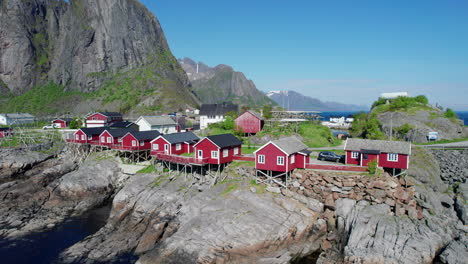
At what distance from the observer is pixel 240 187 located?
35.7 meters

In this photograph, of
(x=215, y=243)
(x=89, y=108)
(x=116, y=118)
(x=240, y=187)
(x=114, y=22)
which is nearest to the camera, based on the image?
(x=215, y=243)

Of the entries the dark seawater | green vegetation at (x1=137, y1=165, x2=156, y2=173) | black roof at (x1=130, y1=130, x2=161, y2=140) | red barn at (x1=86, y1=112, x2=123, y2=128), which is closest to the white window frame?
the dark seawater

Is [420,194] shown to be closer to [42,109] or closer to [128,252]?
[128,252]

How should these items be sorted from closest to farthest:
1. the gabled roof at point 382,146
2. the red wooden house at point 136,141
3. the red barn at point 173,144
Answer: the gabled roof at point 382,146 → the red barn at point 173,144 → the red wooden house at point 136,141

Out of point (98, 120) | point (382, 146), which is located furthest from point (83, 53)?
point (382, 146)

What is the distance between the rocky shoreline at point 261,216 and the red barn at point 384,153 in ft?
6.80

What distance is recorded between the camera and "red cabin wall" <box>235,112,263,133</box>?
59.5 meters

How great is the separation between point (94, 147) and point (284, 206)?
4053cm

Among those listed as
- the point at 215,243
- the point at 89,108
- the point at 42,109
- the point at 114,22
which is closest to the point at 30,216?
the point at 215,243

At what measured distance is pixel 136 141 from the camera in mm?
51156

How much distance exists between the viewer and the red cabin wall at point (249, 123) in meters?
59.5

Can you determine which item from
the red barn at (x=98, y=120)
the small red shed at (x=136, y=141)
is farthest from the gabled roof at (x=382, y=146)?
the red barn at (x=98, y=120)

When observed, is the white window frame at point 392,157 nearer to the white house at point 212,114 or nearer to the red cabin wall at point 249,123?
the red cabin wall at point 249,123

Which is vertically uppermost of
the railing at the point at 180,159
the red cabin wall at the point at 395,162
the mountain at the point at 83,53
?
the mountain at the point at 83,53
